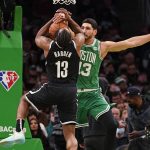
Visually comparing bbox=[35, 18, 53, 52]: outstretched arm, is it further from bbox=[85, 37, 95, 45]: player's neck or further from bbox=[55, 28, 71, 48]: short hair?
bbox=[85, 37, 95, 45]: player's neck

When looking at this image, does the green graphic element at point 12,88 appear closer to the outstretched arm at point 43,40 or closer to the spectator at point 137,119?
the outstretched arm at point 43,40

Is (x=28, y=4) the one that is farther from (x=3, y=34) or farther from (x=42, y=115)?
(x=3, y=34)

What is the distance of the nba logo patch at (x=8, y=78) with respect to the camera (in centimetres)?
1059

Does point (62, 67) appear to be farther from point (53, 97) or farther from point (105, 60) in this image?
point (105, 60)

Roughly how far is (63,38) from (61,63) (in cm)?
33

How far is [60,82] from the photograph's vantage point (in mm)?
9867

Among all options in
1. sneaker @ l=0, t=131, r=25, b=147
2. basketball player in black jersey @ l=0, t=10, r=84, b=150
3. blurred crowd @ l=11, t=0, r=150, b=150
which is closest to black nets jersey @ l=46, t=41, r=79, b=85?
basketball player in black jersey @ l=0, t=10, r=84, b=150

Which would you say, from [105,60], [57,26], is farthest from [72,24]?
[105,60]

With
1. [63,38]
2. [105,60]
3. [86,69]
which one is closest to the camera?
[63,38]

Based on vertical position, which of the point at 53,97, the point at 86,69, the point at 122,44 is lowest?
the point at 53,97

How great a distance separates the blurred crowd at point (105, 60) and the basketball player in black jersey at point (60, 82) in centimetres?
336

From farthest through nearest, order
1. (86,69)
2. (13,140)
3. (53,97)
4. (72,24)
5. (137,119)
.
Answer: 1. (137,119)
2. (86,69)
3. (72,24)
4. (53,97)
5. (13,140)

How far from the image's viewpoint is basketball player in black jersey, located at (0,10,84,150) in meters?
9.80

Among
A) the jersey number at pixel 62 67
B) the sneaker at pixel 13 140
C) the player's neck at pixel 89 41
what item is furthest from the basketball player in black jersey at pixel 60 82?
the player's neck at pixel 89 41
